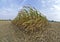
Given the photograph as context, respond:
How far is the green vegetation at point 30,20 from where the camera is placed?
427cm

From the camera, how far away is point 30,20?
4.30 meters

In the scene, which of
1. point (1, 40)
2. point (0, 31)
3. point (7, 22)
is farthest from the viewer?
point (7, 22)

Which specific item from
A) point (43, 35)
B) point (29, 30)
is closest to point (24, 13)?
point (29, 30)

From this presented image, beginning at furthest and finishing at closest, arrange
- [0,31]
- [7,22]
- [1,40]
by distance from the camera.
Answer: [7,22], [0,31], [1,40]

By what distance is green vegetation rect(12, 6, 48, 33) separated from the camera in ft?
14.0

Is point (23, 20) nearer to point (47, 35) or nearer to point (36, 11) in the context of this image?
point (36, 11)

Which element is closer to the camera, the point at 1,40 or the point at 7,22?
the point at 1,40

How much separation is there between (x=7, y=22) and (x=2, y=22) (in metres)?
0.19

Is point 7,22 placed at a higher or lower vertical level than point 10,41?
higher

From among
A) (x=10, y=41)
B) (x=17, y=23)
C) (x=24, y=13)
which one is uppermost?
(x=24, y=13)

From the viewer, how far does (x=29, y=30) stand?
4266mm

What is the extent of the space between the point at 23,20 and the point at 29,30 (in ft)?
1.07

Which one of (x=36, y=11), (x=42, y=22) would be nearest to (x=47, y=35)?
(x=42, y=22)

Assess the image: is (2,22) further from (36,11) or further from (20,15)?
(36,11)
